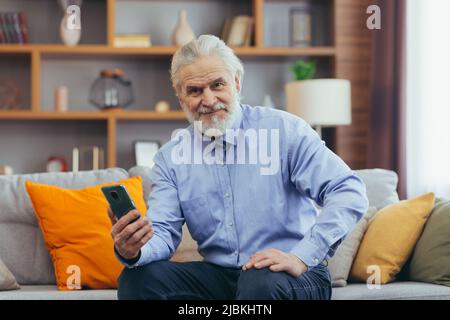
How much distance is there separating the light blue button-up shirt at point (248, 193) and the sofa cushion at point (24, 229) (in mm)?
646

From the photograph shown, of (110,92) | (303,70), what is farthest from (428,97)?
(110,92)

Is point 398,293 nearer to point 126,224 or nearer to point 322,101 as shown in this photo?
point 126,224

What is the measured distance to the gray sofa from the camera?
2.26 meters

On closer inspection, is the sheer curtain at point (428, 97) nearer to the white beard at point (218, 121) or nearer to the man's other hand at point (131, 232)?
the white beard at point (218, 121)

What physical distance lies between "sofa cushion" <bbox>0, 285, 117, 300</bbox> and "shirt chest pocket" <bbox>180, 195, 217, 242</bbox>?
40 centimetres

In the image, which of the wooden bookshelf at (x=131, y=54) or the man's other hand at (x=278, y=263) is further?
the wooden bookshelf at (x=131, y=54)

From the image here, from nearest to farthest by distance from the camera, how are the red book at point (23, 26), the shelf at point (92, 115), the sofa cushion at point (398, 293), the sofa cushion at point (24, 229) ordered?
1. the sofa cushion at point (398, 293)
2. the sofa cushion at point (24, 229)
3. the shelf at point (92, 115)
4. the red book at point (23, 26)

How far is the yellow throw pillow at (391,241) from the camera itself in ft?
7.86

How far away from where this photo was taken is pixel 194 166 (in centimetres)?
209

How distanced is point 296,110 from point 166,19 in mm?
1135

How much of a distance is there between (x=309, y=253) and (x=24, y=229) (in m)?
1.19

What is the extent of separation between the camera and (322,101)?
4141 millimetres

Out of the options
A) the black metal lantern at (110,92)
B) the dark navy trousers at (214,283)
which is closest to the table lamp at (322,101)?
the black metal lantern at (110,92)

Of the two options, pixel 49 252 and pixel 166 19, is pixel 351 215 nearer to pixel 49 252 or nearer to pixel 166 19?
pixel 49 252
